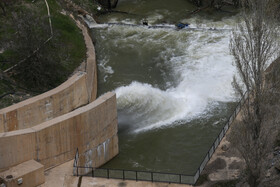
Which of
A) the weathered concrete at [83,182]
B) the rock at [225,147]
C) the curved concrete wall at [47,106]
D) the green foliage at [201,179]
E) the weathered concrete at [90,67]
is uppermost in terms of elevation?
the curved concrete wall at [47,106]

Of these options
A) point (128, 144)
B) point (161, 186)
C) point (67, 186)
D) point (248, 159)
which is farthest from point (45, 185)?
point (248, 159)

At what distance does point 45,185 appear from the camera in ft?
80.4

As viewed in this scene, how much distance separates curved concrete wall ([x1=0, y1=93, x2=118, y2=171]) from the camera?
80.2 feet

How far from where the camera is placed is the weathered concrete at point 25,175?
23562 mm

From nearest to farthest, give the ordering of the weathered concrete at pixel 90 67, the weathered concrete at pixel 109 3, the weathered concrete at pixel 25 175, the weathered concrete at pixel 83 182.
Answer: the weathered concrete at pixel 25 175 → the weathered concrete at pixel 83 182 → the weathered concrete at pixel 90 67 → the weathered concrete at pixel 109 3

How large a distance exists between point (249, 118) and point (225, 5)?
98.2ft

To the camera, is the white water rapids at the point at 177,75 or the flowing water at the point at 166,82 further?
the white water rapids at the point at 177,75

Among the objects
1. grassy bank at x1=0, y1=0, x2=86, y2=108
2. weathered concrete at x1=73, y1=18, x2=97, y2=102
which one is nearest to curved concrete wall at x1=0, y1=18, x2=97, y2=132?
weathered concrete at x1=73, y1=18, x2=97, y2=102

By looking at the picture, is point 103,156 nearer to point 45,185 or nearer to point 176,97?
point 45,185

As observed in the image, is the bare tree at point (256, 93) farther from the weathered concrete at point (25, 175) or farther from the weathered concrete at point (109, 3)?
the weathered concrete at point (109, 3)

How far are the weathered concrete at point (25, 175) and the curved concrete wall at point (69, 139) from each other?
37 centimetres

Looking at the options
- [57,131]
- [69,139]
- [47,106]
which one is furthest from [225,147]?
[47,106]

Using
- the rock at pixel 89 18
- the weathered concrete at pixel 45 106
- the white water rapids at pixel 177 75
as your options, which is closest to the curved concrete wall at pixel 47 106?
the weathered concrete at pixel 45 106

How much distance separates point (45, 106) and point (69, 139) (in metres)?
2.71
